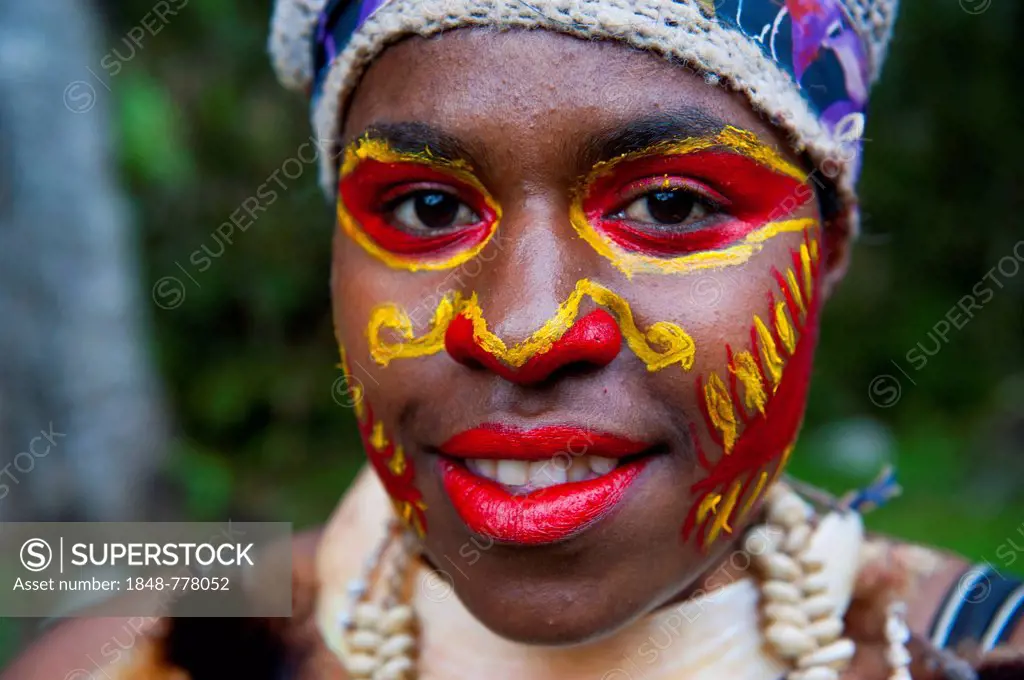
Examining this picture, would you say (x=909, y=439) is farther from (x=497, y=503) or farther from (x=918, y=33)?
(x=497, y=503)

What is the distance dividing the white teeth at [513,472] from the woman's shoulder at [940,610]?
74cm

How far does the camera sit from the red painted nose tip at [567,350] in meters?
1.41

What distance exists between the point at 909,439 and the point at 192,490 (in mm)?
4192

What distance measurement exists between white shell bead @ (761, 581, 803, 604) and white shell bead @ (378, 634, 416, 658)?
2.23ft

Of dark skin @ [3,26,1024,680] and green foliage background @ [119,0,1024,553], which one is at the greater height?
dark skin @ [3,26,1024,680]

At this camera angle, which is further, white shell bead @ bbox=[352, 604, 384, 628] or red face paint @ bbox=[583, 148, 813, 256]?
white shell bead @ bbox=[352, 604, 384, 628]

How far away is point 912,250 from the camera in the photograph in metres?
6.18

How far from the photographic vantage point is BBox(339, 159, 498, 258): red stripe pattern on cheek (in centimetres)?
158

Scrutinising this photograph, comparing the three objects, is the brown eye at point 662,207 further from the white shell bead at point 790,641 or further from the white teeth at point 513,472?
the white shell bead at point 790,641

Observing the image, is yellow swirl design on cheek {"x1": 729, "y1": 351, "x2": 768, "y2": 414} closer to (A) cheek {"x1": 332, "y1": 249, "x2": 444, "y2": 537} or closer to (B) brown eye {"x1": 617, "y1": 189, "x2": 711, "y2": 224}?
(B) brown eye {"x1": 617, "y1": 189, "x2": 711, "y2": 224}

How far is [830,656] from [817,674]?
0.04m

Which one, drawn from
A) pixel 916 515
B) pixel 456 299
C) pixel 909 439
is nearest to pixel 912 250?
pixel 909 439

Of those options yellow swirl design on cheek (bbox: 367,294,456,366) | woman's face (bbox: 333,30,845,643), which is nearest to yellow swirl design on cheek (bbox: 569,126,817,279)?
woman's face (bbox: 333,30,845,643)

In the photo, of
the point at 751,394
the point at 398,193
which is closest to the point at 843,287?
the point at 751,394
